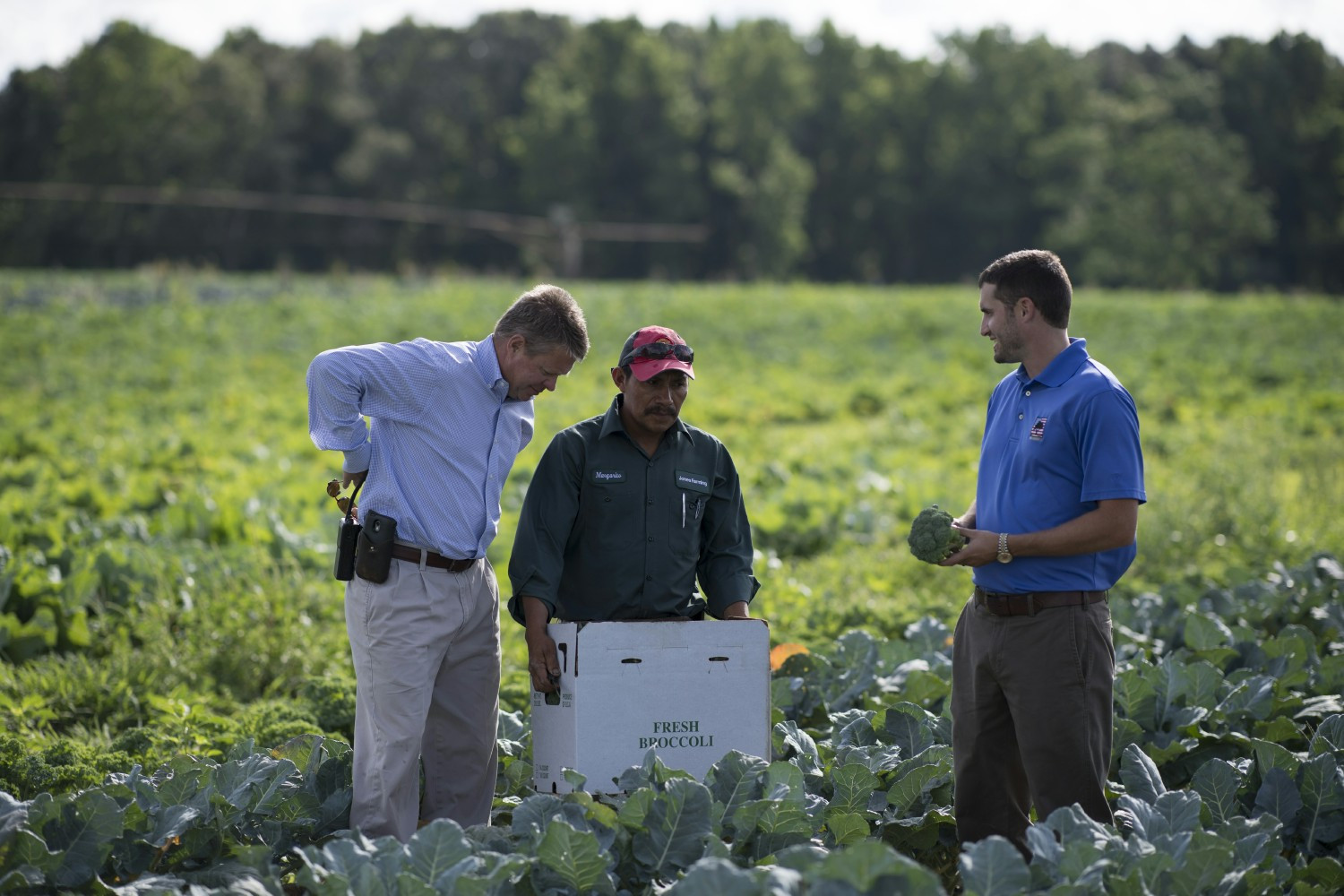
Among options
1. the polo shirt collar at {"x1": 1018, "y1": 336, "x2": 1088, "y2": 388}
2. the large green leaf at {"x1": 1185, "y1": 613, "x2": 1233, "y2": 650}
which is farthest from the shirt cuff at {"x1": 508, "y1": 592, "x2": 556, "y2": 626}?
the large green leaf at {"x1": 1185, "y1": 613, "x2": 1233, "y2": 650}

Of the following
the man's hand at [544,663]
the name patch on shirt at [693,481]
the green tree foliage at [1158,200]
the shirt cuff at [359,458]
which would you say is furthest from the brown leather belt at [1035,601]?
the green tree foliage at [1158,200]

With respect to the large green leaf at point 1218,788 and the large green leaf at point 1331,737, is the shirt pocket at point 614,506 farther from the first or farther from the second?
the large green leaf at point 1331,737

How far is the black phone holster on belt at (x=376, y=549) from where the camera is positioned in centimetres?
362

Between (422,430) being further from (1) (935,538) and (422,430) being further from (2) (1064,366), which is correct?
(2) (1064,366)

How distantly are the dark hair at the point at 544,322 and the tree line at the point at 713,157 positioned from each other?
4836 centimetres

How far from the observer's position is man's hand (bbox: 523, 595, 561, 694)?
3682 millimetres

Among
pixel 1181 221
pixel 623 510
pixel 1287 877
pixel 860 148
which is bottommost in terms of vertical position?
pixel 1287 877

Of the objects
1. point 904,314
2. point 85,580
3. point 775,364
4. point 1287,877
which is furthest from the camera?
point 904,314

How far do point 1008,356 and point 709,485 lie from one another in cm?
100

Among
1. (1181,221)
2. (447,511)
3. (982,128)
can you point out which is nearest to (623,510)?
(447,511)

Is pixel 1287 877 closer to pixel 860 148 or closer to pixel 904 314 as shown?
pixel 904 314

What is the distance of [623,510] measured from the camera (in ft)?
12.8

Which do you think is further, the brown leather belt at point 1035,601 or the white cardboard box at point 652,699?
the white cardboard box at point 652,699

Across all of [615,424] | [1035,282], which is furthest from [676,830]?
[1035,282]
